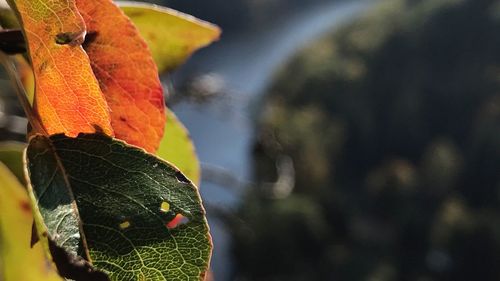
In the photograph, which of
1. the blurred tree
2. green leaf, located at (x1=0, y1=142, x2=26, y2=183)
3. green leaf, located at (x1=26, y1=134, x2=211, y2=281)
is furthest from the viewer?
the blurred tree

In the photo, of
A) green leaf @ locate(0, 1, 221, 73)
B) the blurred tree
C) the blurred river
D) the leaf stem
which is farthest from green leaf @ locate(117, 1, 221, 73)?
the blurred river

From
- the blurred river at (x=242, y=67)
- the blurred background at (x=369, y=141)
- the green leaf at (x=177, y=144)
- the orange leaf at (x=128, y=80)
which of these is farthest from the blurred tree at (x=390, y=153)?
the orange leaf at (x=128, y=80)

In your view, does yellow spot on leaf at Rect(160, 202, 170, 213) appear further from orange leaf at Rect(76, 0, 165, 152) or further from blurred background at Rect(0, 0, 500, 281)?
blurred background at Rect(0, 0, 500, 281)

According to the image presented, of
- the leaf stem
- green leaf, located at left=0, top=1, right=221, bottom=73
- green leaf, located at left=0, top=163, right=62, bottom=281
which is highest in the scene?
green leaf, located at left=0, top=1, right=221, bottom=73

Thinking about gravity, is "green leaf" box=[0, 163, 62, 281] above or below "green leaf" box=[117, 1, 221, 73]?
below

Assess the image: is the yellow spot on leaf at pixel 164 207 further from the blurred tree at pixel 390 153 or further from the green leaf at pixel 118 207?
the blurred tree at pixel 390 153

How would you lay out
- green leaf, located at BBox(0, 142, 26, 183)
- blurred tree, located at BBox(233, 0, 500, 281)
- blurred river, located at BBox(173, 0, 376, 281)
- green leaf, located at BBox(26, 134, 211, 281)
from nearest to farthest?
green leaf, located at BBox(26, 134, 211, 281) < green leaf, located at BBox(0, 142, 26, 183) < blurred tree, located at BBox(233, 0, 500, 281) < blurred river, located at BBox(173, 0, 376, 281)

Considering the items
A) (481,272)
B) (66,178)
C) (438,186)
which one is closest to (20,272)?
(66,178)

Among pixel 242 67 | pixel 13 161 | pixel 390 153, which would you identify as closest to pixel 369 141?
pixel 390 153

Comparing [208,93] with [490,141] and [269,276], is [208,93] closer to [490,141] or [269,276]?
[269,276]
